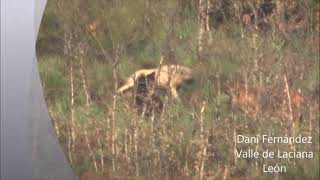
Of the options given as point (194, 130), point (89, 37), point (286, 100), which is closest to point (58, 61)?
point (89, 37)

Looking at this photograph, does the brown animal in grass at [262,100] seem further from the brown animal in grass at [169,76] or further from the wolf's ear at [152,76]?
the wolf's ear at [152,76]

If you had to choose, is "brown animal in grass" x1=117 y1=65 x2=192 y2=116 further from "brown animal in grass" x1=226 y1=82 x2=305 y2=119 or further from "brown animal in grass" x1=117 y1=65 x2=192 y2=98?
"brown animal in grass" x1=226 y1=82 x2=305 y2=119

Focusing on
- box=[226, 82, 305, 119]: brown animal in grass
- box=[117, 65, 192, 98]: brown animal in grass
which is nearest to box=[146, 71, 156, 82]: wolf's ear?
box=[117, 65, 192, 98]: brown animal in grass

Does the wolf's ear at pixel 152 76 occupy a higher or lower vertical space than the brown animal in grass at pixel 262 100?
higher

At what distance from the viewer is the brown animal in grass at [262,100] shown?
1.72 metres

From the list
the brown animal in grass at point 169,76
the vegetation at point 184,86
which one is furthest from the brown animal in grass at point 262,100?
the brown animal in grass at point 169,76

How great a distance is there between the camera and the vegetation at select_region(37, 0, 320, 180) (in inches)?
67.6

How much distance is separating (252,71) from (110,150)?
0.57 meters

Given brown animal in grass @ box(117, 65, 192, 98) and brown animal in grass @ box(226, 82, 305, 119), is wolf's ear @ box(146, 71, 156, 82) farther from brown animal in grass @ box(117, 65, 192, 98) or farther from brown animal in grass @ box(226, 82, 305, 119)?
brown animal in grass @ box(226, 82, 305, 119)

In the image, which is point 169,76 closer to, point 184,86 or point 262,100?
point 184,86

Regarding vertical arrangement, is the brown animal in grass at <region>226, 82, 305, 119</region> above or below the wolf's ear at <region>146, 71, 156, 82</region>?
below

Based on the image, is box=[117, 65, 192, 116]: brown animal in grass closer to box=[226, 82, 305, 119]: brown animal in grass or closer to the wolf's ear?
the wolf's ear

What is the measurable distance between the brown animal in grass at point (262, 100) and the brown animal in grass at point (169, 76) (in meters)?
0.16

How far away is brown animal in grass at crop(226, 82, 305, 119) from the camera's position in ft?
5.64
